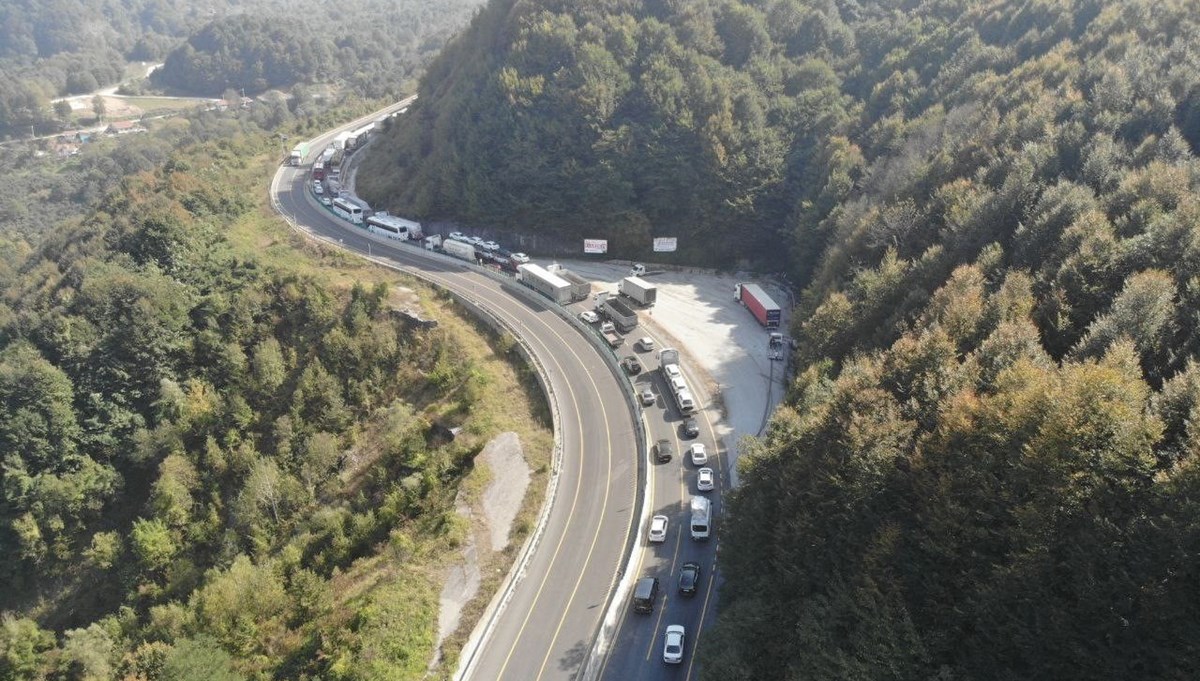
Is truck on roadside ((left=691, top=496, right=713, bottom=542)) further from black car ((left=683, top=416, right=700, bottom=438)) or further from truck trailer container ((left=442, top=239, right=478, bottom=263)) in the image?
truck trailer container ((left=442, top=239, right=478, bottom=263))

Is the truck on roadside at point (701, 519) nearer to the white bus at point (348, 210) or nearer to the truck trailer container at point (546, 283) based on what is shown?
the truck trailer container at point (546, 283)

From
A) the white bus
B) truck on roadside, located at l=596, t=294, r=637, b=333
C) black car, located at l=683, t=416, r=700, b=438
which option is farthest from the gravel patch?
the white bus

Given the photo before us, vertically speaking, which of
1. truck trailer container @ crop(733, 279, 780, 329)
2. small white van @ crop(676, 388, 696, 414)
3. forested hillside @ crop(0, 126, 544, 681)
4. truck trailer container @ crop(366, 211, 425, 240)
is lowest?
forested hillside @ crop(0, 126, 544, 681)

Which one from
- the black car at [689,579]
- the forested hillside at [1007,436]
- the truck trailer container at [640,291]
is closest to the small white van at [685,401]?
the forested hillside at [1007,436]

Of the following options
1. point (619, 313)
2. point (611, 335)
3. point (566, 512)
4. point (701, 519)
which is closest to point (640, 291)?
point (619, 313)

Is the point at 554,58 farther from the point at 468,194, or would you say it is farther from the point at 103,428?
the point at 103,428

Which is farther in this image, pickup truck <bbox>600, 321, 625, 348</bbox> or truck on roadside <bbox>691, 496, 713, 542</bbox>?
pickup truck <bbox>600, 321, 625, 348</bbox>
